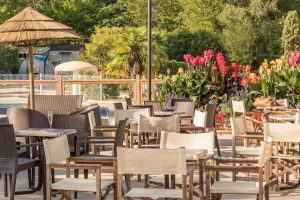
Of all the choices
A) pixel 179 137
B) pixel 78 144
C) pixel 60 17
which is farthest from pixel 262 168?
pixel 60 17

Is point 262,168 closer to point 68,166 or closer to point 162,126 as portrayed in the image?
point 68,166

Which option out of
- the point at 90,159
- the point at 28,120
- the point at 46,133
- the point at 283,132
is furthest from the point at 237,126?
the point at 28,120

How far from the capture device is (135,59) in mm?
48688

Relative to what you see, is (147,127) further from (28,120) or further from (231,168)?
(231,168)

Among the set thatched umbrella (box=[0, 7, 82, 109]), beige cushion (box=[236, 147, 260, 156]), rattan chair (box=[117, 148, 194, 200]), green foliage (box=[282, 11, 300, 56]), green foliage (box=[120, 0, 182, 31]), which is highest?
green foliage (box=[120, 0, 182, 31])

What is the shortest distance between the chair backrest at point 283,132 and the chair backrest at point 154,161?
3091 mm

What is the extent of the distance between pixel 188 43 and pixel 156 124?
52.7 meters

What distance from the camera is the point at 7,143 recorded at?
10039 millimetres

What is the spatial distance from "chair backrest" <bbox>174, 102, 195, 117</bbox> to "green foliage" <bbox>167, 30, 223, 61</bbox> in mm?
46583

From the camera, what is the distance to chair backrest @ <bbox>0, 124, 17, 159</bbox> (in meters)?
9.99

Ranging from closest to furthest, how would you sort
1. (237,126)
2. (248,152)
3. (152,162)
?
(152,162) → (248,152) → (237,126)

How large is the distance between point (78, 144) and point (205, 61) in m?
10.3

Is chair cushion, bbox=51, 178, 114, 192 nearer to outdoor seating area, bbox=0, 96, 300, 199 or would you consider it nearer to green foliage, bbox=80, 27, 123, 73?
outdoor seating area, bbox=0, 96, 300, 199

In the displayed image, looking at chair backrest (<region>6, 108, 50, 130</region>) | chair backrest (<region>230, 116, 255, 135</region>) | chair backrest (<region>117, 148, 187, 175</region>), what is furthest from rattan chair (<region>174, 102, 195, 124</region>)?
chair backrest (<region>117, 148, 187, 175</region>)
